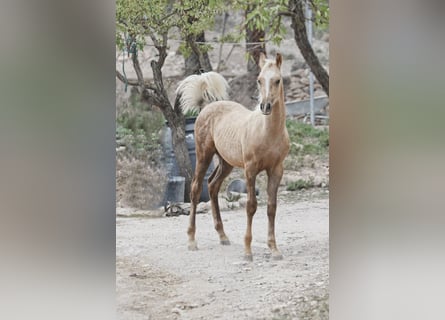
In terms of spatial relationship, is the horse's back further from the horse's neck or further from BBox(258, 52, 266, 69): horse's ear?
BBox(258, 52, 266, 69): horse's ear

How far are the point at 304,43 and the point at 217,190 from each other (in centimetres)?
99

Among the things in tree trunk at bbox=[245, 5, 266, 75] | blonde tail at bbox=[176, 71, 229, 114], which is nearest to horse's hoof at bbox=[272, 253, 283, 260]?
blonde tail at bbox=[176, 71, 229, 114]

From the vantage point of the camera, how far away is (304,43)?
340 cm

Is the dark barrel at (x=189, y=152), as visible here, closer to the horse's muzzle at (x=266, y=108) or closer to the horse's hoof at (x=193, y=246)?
the horse's hoof at (x=193, y=246)

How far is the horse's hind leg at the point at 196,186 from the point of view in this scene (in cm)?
347

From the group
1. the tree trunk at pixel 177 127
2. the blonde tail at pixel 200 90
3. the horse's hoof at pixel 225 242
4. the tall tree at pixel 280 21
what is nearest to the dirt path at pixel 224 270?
the horse's hoof at pixel 225 242

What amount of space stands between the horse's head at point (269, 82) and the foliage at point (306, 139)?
0.15m

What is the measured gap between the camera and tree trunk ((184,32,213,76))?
344cm

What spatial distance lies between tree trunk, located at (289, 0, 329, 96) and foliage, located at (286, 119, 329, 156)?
23 centimetres

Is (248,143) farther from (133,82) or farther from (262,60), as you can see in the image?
(133,82)

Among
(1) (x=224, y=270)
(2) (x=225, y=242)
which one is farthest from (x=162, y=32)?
(1) (x=224, y=270)
